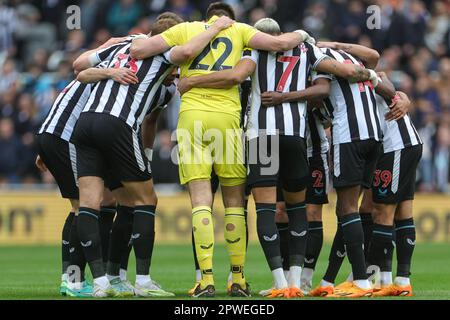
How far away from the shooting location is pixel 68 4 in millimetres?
23438

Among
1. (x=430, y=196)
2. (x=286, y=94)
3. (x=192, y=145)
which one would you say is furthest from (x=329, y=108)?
(x=430, y=196)

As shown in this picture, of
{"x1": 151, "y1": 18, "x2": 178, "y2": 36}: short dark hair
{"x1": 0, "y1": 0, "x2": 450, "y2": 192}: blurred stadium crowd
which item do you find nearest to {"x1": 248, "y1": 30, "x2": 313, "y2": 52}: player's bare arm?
{"x1": 151, "y1": 18, "x2": 178, "y2": 36}: short dark hair

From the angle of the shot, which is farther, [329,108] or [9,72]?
[9,72]

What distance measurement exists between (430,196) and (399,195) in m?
9.44

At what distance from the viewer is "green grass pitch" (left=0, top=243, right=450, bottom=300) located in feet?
34.8

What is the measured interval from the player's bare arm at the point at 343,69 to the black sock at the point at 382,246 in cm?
144

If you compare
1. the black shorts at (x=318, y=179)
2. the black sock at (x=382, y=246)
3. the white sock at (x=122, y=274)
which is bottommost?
the white sock at (x=122, y=274)

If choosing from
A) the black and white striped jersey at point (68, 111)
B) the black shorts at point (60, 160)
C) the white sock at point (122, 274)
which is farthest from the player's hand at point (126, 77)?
the white sock at point (122, 274)

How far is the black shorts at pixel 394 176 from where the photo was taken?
10.1m

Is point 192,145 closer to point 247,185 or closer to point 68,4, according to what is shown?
point 247,185

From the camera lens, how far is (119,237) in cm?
1025

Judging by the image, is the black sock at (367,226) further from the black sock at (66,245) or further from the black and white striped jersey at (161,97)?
the black sock at (66,245)

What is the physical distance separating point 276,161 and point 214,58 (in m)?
1.07
